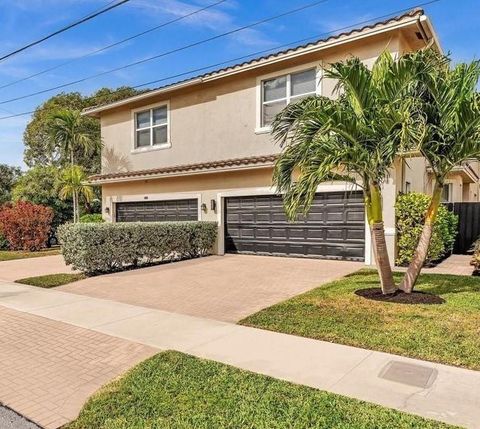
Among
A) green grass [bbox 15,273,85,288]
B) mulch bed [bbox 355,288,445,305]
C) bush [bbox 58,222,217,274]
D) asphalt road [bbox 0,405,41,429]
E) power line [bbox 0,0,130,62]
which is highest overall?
power line [bbox 0,0,130,62]

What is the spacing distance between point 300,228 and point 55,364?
9737 mm

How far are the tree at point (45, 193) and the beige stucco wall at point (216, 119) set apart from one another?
6.44m

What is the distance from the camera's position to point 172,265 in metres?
12.7

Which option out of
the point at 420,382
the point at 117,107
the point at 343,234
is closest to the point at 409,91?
the point at 420,382

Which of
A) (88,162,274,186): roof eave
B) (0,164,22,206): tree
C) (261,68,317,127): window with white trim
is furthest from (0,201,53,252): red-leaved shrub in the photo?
(0,164,22,206): tree

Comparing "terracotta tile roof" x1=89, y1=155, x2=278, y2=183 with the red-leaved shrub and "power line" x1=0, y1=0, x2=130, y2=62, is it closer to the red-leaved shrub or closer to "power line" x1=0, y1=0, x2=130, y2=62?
the red-leaved shrub

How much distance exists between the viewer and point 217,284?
9586mm

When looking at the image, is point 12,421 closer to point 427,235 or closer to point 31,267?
point 427,235

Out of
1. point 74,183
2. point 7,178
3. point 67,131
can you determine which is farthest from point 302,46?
point 7,178

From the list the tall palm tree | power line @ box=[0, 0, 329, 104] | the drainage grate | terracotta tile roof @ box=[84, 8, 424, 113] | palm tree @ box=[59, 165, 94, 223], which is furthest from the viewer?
palm tree @ box=[59, 165, 94, 223]

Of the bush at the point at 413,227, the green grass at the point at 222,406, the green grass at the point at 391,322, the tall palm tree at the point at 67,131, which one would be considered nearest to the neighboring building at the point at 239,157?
the bush at the point at 413,227

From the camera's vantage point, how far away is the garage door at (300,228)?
12352 millimetres

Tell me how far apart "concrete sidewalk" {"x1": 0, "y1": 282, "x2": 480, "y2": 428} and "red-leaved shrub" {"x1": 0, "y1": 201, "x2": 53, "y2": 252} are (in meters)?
12.8

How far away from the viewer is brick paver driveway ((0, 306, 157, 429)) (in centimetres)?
383
